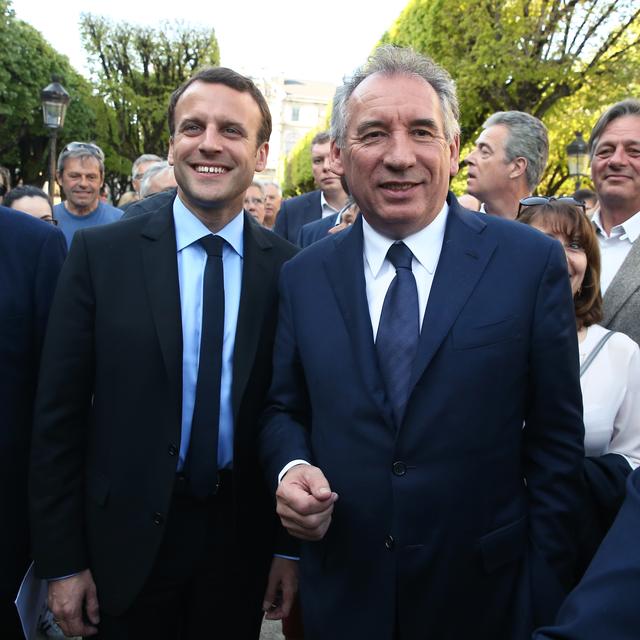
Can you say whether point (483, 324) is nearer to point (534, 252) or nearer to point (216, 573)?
point (534, 252)

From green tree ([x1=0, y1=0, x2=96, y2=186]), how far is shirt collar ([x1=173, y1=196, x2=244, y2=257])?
21094mm

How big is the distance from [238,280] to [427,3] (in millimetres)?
17459

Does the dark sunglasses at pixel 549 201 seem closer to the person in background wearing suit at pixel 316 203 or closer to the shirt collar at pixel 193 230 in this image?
the shirt collar at pixel 193 230

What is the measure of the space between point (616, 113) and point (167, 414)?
264 centimetres

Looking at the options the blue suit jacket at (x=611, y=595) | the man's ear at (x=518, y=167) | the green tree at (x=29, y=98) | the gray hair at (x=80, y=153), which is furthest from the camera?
the green tree at (x=29, y=98)

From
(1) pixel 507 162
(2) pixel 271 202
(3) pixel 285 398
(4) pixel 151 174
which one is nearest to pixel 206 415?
(3) pixel 285 398

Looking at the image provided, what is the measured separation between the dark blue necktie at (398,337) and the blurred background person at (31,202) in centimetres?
415

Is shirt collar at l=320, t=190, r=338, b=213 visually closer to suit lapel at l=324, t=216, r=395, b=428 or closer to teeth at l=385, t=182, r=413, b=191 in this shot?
suit lapel at l=324, t=216, r=395, b=428

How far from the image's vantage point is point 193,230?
7.98ft

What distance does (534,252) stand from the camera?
80.9 inches

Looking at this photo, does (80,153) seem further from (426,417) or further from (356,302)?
(426,417)

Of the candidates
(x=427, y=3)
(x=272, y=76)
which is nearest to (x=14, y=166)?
(x=427, y=3)

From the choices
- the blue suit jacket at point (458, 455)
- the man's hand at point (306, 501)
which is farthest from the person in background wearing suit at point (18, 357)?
the man's hand at point (306, 501)

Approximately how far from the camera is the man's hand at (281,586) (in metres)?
2.51
